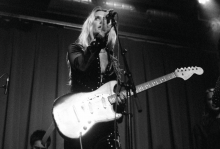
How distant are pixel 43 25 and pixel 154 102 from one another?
2.65 meters

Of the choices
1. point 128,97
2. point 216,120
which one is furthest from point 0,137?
point 216,120

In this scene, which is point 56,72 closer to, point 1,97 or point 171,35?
point 1,97

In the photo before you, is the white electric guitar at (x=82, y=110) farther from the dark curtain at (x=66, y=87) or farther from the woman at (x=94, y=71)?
the dark curtain at (x=66, y=87)

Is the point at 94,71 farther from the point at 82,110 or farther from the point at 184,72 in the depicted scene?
the point at 184,72

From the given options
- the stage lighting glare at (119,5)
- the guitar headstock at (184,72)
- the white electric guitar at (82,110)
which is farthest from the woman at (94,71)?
the stage lighting glare at (119,5)

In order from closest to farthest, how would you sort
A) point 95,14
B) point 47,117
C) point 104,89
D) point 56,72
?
point 104,89, point 95,14, point 47,117, point 56,72

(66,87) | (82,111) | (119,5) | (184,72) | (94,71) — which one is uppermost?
(119,5)

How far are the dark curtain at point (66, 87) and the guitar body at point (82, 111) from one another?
2073mm

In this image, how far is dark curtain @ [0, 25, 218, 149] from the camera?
4.02 meters

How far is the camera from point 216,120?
12.3 ft

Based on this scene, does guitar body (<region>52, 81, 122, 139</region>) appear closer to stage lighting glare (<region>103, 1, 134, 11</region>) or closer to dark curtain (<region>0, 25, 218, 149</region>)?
dark curtain (<region>0, 25, 218, 149</region>)

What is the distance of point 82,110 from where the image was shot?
7.22 feet

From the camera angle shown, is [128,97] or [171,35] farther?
[171,35]

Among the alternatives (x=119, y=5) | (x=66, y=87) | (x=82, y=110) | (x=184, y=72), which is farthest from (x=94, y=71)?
Answer: (x=119, y=5)
